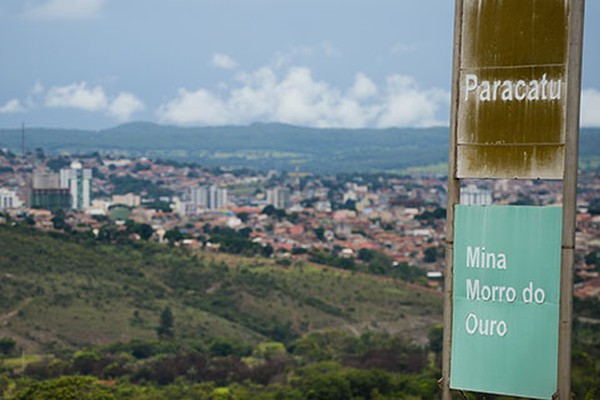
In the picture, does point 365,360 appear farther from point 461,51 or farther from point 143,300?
point 461,51

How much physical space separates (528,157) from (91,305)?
41422 mm

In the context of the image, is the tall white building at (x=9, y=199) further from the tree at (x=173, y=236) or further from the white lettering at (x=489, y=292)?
the white lettering at (x=489, y=292)

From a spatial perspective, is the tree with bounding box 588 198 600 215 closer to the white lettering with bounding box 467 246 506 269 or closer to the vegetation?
the vegetation

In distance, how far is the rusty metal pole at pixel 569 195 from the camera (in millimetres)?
4082

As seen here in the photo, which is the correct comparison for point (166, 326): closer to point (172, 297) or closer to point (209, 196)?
point (172, 297)

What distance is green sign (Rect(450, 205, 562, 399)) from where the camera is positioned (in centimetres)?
411

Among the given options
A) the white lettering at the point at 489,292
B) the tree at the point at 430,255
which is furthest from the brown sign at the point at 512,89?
the tree at the point at 430,255

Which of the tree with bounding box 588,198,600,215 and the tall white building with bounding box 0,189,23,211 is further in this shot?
the tall white building with bounding box 0,189,23,211

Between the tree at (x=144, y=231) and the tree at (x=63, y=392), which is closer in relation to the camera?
the tree at (x=63, y=392)

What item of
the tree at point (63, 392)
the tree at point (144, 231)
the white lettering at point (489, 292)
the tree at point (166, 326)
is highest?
the white lettering at point (489, 292)

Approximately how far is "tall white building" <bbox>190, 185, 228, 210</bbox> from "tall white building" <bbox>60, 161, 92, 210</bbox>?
38.9 ft

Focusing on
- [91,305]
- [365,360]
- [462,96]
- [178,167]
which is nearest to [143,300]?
[91,305]

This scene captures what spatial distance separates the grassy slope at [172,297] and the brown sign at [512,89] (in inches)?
1433

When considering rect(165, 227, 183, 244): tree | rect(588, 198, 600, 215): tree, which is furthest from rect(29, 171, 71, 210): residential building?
rect(588, 198, 600, 215): tree
